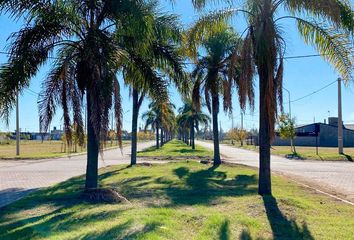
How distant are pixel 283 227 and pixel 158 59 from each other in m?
5.87

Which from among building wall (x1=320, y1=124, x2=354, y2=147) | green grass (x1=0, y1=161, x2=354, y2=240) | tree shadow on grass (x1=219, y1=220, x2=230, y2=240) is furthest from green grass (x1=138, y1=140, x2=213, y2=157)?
building wall (x1=320, y1=124, x2=354, y2=147)

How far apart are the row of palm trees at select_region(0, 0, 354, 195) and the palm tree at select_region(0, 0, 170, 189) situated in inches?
0.9

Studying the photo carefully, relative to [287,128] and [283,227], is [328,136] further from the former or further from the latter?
[283,227]

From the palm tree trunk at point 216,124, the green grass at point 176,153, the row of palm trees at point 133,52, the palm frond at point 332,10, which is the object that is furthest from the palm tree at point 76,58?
the green grass at point 176,153

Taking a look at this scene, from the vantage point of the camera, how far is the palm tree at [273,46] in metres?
9.97

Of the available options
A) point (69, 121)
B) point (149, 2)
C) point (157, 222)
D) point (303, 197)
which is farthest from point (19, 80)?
point (303, 197)

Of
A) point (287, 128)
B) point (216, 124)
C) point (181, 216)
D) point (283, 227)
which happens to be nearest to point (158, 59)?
point (181, 216)

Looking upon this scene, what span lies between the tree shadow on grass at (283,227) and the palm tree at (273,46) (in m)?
2.24

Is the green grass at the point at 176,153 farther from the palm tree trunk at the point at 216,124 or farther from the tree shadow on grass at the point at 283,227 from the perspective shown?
the tree shadow on grass at the point at 283,227

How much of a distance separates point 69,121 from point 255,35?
16.7 feet

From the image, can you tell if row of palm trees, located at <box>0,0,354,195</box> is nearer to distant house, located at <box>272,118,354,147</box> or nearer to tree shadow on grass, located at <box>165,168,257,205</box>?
tree shadow on grass, located at <box>165,168,257,205</box>

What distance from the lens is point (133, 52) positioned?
36.4 ft

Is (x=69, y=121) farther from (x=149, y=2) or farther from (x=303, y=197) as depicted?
(x=303, y=197)

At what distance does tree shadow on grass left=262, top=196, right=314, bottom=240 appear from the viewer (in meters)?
6.95
